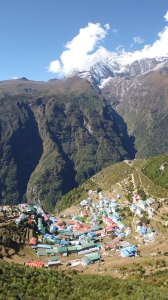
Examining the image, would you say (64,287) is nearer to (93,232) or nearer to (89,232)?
(93,232)

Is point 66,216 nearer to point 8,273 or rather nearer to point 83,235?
point 83,235

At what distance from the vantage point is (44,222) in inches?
3627

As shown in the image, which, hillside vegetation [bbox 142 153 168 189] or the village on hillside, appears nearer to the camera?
the village on hillside

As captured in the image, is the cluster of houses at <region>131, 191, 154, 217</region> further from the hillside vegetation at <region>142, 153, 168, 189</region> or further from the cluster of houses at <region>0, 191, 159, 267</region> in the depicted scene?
the hillside vegetation at <region>142, 153, 168, 189</region>

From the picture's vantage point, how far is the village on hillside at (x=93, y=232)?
225 ft

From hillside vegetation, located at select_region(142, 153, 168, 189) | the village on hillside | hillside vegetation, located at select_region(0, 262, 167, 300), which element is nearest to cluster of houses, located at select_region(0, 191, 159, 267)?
the village on hillside

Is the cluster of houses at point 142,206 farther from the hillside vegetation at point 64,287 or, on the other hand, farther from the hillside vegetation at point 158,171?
the hillside vegetation at point 64,287

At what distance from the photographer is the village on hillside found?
6844cm

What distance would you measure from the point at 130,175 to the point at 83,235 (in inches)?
1902

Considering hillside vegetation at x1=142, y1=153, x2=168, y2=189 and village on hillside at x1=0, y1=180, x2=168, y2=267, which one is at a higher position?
hillside vegetation at x1=142, y1=153, x2=168, y2=189

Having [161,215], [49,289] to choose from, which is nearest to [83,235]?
[161,215]

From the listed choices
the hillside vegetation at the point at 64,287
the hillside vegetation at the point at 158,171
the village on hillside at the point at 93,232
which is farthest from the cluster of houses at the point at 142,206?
the hillside vegetation at the point at 64,287

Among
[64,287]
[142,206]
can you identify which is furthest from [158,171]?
[64,287]

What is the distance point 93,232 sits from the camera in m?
85.3
